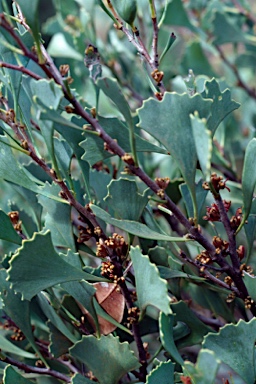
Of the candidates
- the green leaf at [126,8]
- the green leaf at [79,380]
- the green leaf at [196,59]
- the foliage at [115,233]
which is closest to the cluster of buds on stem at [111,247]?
the foliage at [115,233]

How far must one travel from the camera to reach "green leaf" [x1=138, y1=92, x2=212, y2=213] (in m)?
0.41

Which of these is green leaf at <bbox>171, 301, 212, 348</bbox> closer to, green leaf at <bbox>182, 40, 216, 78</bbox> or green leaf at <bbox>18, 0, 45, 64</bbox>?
green leaf at <bbox>18, 0, 45, 64</bbox>

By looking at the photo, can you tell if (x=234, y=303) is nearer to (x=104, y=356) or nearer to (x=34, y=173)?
(x=104, y=356)

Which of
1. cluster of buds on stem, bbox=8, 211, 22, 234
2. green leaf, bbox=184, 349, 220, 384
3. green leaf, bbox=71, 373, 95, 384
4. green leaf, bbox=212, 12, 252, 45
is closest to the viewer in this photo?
green leaf, bbox=184, 349, 220, 384

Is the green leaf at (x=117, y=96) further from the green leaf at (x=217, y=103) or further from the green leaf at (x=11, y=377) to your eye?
the green leaf at (x=11, y=377)

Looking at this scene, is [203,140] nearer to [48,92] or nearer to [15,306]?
[48,92]

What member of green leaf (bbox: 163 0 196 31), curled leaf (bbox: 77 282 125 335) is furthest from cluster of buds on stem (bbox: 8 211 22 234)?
green leaf (bbox: 163 0 196 31)

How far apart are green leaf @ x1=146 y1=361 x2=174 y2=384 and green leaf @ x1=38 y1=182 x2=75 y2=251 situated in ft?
0.51

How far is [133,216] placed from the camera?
0.49m

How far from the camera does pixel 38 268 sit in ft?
1.42

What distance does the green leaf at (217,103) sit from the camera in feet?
1.50

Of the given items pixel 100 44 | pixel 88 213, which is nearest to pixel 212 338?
pixel 88 213

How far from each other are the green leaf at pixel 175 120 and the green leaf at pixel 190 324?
15cm

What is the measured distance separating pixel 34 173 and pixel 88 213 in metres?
0.12
